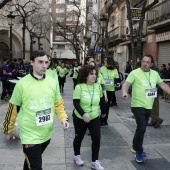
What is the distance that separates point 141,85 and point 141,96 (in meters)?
0.19

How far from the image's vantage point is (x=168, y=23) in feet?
54.1

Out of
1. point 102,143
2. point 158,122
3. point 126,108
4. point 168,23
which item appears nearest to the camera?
point 102,143

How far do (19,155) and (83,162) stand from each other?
1159 millimetres

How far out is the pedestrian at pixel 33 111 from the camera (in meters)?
3.16

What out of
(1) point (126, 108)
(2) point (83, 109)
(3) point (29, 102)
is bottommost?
(1) point (126, 108)

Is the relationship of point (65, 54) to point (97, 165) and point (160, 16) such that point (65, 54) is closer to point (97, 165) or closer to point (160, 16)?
point (160, 16)

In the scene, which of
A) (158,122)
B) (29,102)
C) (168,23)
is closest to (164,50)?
(168,23)

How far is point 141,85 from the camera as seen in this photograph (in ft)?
16.0

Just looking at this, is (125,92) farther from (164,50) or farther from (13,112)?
(164,50)

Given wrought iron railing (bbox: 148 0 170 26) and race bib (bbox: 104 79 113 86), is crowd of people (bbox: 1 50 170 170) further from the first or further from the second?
wrought iron railing (bbox: 148 0 170 26)

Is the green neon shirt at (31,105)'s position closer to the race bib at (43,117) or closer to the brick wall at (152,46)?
the race bib at (43,117)

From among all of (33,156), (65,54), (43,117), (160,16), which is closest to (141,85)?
(43,117)

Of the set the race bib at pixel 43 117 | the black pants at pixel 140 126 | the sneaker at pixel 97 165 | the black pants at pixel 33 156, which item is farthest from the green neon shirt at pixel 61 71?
the black pants at pixel 33 156

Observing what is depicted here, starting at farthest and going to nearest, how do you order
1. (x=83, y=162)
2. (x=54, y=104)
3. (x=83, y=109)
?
(x=83, y=162) < (x=83, y=109) < (x=54, y=104)
